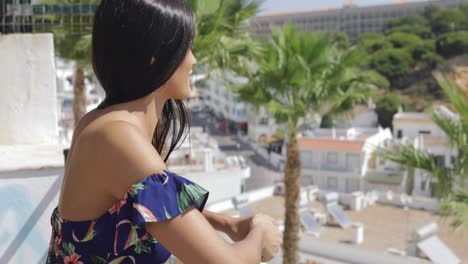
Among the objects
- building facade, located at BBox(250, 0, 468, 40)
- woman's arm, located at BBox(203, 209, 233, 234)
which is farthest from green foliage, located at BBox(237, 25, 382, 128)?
building facade, located at BBox(250, 0, 468, 40)

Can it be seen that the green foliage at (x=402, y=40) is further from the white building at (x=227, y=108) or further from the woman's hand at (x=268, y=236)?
the woman's hand at (x=268, y=236)

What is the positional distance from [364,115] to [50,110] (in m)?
46.9

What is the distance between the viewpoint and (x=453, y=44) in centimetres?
5850

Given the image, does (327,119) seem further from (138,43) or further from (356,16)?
(356,16)

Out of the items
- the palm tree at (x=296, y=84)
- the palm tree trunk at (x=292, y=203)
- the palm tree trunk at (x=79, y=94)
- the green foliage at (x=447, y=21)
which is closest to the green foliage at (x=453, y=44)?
the green foliage at (x=447, y=21)

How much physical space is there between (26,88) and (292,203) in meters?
5.67

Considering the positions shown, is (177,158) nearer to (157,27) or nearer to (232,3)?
(232,3)

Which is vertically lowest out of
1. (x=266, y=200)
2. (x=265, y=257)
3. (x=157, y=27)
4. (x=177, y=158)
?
(x=266, y=200)

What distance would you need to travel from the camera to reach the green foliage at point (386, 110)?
47581mm

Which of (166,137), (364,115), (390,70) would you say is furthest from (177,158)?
(390,70)

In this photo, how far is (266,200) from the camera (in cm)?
2286

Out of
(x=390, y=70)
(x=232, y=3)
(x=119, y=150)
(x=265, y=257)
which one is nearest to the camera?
(x=119, y=150)

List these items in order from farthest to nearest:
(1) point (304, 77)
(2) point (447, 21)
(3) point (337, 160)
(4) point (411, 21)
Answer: (4) point (411, 21) → (2) point (447, 21) → (3) point (337, 160) → (1) point (304, 77)

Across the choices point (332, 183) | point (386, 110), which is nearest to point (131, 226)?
point (332, 183)
